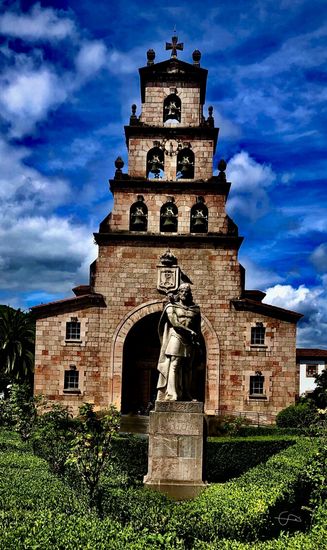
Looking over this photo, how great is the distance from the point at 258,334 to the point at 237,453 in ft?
41.9

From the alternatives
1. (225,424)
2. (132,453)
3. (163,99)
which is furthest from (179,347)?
(163,99)

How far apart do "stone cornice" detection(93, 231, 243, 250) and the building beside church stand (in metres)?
A: 0.05

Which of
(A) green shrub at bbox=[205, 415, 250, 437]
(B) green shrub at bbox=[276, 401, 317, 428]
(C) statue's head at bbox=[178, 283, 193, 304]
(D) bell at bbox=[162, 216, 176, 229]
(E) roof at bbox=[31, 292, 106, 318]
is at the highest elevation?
(D) bell at bbox=[162, 216, 176, 229]

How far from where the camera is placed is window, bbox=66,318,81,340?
112 ft

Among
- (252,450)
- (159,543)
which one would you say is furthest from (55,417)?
(159,543)

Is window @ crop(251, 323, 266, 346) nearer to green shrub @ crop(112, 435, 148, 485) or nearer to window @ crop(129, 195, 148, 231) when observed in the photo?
window @ crop(129, 195, 148, 231)

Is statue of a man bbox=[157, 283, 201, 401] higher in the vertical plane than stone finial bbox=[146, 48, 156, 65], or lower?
lower

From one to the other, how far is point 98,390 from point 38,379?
10.5 ft

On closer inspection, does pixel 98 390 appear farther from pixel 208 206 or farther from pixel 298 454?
pixel 298 454

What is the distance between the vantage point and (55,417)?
24500 mm

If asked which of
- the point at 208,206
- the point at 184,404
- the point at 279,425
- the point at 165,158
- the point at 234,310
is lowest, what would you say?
the point at 279,425

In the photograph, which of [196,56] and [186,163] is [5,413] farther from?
[196,56]

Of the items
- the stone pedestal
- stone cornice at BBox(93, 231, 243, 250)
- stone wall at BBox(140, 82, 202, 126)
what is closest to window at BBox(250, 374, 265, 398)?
stone cornice at BBox(93, 231, 243, 250)

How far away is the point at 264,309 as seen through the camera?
112 feet
